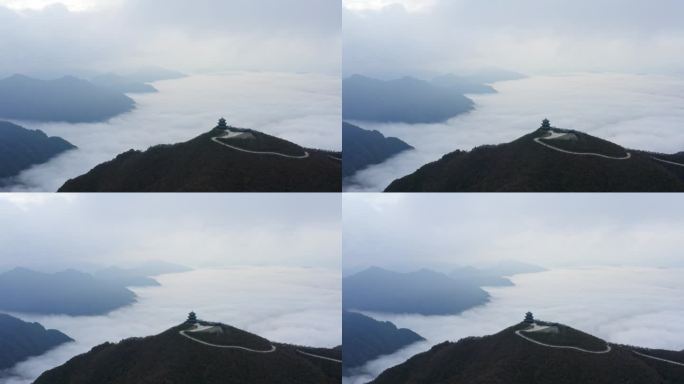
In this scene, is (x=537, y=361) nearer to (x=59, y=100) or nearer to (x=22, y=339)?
(x=22, y=339)

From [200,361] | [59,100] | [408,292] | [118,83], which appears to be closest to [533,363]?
[408,292]

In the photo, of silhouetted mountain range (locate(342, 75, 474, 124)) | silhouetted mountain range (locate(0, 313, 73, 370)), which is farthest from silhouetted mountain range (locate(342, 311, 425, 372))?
silhouetted mountain range (locate(0, 313, 73, 370))

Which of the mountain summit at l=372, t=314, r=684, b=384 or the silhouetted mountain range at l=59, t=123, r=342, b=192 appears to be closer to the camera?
the mountain summit at l=372, t=314, r=684, b=384

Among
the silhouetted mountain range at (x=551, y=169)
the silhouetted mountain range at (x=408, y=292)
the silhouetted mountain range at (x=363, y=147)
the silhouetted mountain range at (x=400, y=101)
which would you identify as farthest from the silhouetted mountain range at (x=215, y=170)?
→ the silhouetted mountain range at (x=408, y=292)

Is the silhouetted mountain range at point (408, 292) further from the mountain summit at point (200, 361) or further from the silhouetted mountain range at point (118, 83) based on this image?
the silhouetted mountain range at point (118, 83)

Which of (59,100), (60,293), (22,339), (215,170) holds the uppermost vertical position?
(59,100)

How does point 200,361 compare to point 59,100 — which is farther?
point 59,100

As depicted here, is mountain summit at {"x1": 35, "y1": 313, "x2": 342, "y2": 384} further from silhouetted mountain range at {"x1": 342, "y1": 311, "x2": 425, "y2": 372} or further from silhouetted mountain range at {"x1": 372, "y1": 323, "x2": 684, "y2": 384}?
silhouetted mountain range at {"x1": 372, "y1": 323, "x2": 684, "y2": 384}
